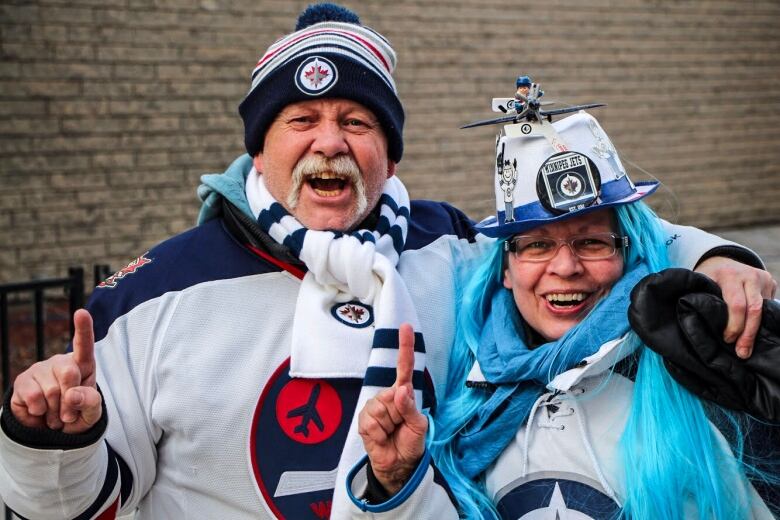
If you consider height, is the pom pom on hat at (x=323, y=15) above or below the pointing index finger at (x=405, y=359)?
above

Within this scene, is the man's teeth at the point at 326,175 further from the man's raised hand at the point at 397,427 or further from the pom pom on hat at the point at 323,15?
the man's raised hand at the point at 397,427

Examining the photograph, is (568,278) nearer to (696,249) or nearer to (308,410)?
(696,249)

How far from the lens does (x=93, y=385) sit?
2.28 meters

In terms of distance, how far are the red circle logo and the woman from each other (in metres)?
0.32

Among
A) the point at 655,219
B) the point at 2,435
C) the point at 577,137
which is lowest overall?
the point at 2,435

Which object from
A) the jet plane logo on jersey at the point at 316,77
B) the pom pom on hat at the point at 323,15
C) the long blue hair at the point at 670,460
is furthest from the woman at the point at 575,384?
the pom pom on hat at the point at 323,15

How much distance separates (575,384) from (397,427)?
1.78 feet

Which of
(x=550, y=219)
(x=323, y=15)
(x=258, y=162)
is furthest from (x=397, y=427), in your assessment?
(x=323, y=15)

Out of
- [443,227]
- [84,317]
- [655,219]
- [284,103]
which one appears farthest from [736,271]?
[84,317]

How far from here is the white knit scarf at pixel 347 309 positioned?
257 centimetres

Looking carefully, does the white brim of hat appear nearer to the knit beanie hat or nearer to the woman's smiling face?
the woman's smiling face

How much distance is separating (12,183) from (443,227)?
14.6 ft

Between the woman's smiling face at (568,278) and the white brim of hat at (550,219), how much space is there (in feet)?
0.11

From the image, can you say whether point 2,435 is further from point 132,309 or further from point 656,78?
point 656,78
